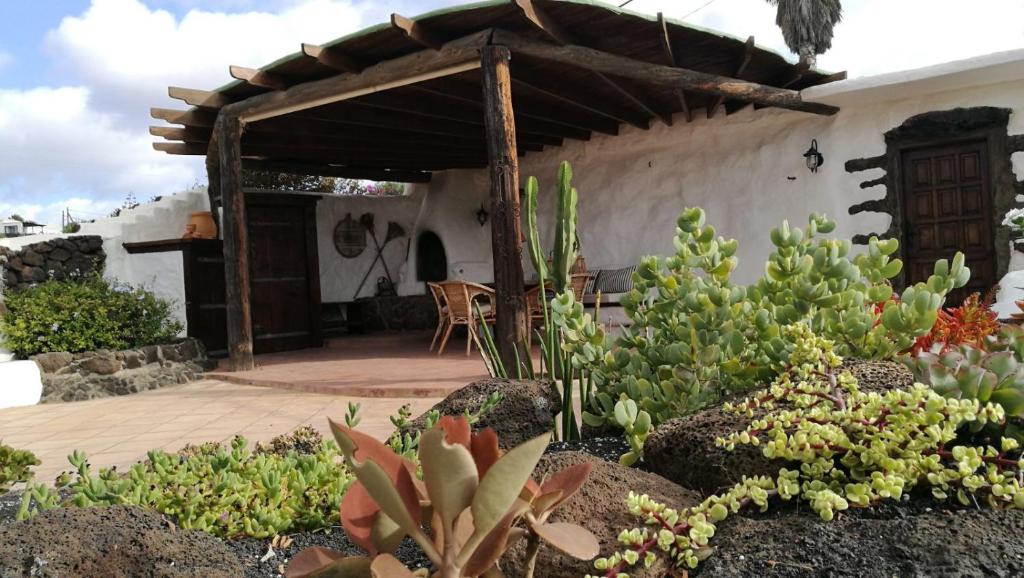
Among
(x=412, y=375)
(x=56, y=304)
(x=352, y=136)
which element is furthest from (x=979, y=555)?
(x=352, y=136)

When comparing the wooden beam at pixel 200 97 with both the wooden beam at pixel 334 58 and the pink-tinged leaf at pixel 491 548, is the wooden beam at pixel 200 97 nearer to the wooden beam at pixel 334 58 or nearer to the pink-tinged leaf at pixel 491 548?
the wooden beam at pixel 334 58

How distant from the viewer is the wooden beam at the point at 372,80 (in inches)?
212

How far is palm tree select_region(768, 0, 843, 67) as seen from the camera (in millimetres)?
19641

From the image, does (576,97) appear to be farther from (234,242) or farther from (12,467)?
(12,467)

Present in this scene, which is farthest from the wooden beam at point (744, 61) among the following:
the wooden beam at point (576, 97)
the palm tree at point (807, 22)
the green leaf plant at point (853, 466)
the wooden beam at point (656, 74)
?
the palm tree at point (807, 22)

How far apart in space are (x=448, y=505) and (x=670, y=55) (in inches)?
227

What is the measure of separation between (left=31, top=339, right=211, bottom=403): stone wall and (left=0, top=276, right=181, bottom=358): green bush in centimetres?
16

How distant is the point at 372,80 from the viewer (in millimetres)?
5906

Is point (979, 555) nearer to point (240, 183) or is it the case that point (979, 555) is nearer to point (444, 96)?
point (444, 96)

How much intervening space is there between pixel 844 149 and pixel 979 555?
693cm

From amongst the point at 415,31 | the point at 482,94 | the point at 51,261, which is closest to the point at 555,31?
the point at 415,31

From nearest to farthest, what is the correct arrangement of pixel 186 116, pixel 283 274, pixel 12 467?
pixel 12 467
pixel 186 116
pixel 283 274

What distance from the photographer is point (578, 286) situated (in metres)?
7.11

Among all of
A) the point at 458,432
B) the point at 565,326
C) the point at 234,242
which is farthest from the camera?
the point at 234,242
